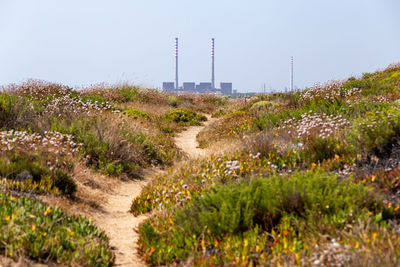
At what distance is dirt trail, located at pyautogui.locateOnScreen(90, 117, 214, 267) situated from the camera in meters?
5.33

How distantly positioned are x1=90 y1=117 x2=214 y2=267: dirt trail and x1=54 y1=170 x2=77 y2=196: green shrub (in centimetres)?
66

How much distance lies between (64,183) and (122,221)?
1.27m

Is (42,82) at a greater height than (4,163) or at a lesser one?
greater

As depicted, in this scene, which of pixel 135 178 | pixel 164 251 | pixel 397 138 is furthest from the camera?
pixel 135 178

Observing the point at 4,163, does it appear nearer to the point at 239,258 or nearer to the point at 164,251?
the point at 164,251

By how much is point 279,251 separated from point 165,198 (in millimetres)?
3048

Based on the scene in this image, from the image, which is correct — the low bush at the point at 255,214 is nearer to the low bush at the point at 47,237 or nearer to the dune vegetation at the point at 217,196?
the dune vegetation at the point at 217,196

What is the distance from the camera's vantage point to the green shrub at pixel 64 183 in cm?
700

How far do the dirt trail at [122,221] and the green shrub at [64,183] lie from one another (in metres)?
0.66

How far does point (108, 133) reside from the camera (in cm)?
1023

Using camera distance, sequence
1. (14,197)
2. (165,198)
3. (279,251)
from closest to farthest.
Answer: (279,251) → (14,197) → (165,198)

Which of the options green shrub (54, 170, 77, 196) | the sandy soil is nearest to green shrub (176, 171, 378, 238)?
the sandy soil

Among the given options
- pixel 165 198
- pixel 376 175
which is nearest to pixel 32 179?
pixel 165 198

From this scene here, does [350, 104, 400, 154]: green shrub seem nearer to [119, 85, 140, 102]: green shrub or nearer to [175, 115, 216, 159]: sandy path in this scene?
[175, 115, 216, 159]: sandy path
